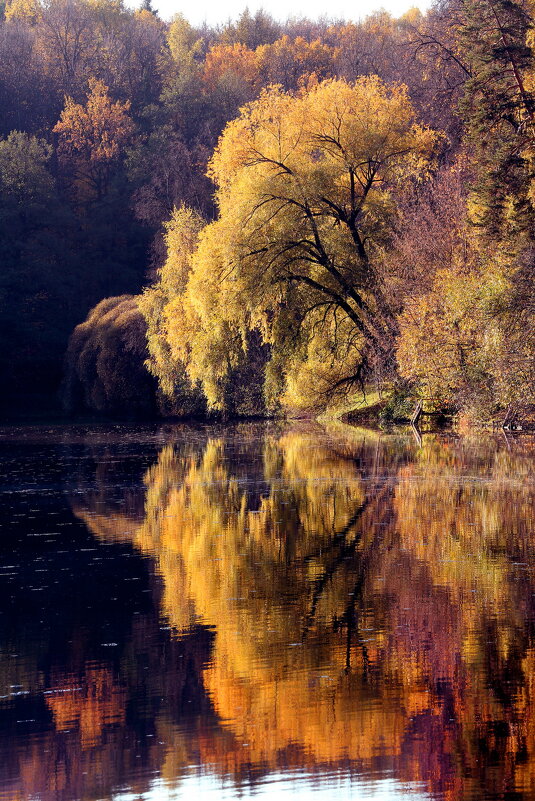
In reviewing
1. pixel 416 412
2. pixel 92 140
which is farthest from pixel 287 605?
pixel 92 140

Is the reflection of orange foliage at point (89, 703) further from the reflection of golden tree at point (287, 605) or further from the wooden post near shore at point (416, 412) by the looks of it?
the wooden post near shore at point (416, 412)

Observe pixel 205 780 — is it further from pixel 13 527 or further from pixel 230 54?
pixel 230 54

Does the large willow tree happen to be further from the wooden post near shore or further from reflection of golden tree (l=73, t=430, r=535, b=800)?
reflection of golden tree (l=73, t=430, r=535, b=800)

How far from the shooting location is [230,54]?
3189 inches

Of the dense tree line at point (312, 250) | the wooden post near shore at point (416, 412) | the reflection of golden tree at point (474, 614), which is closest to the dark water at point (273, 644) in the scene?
the reflection of golden tree at point (474, 614)

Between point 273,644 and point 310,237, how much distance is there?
26.6 m

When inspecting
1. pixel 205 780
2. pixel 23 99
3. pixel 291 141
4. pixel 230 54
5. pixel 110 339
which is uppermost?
pixel 230 54

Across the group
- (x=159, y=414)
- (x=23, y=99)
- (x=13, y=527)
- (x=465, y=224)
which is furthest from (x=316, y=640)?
(x=23, y=99)

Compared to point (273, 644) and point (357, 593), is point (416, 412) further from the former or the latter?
point (273, 644)

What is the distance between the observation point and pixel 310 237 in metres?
35.2

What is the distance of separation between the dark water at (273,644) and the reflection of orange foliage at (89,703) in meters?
0.02

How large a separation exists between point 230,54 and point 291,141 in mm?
49378

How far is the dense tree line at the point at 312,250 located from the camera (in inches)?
Result: 1145

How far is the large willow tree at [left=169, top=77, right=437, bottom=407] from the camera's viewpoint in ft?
112
